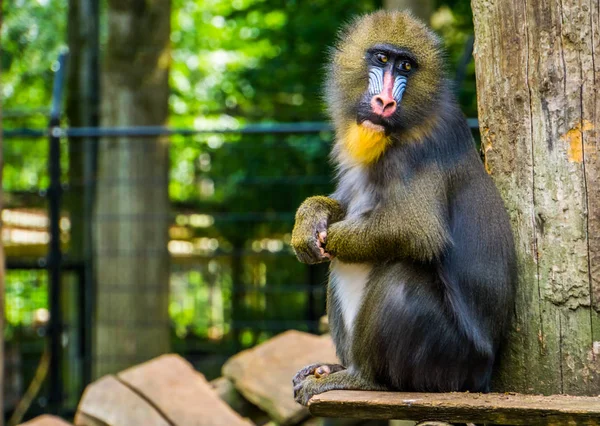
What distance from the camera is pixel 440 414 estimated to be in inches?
119

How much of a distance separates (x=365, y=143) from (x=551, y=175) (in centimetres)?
74

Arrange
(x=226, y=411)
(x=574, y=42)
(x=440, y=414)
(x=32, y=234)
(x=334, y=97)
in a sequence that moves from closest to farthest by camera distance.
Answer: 1. (x=440, y=414)
2. (x=574, y=42)
3. (x=334, y=97)
4. (x=226, y=411)
5. (x=32, y=234)

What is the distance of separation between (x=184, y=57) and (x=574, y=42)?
11455mm

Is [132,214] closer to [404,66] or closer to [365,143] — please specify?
[365,143]

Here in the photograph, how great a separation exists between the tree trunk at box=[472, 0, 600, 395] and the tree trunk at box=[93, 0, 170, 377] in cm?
482

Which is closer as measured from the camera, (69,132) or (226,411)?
(226,411)

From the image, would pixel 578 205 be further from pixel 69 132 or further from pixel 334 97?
pixel 69 132

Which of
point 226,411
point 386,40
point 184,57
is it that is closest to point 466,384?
point 386,40

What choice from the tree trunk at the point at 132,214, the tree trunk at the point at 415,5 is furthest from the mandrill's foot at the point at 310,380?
the tree trunk at the point at 132,214

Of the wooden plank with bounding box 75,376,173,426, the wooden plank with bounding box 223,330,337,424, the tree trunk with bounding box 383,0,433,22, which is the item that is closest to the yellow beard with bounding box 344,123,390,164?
the wooden plank with bounding box 223,330,337,424

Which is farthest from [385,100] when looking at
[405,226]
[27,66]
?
[27,66]

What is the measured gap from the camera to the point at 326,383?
3.76m

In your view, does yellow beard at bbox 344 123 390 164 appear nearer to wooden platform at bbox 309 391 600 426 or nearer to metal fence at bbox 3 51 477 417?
wooden platform at bbox 309 391 600 426

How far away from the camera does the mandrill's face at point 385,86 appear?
3553 mm
